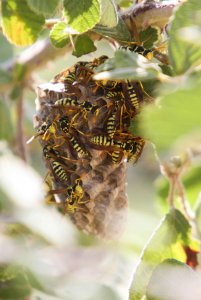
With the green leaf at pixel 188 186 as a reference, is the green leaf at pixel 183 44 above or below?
above

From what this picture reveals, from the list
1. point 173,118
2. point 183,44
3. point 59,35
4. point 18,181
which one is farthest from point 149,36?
point 18,181

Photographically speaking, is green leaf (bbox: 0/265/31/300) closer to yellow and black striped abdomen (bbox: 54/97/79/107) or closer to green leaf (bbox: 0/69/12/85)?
yellow and black striped abdomen (bbox: 54/97/79/107)

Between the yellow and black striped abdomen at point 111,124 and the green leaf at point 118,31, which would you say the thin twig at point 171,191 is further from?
the green leaf at point 118,31

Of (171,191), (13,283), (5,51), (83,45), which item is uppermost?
(5,51)

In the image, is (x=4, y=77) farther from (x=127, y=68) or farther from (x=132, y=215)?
(x=127, y=68)

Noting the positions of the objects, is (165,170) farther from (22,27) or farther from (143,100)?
(22,27)

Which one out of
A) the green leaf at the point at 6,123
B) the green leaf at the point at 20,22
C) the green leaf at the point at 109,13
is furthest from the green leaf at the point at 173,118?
the green leaf at the point at 6,123
